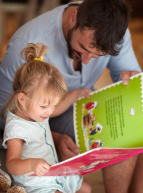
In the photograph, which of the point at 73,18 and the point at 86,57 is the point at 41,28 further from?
the point at 86,57

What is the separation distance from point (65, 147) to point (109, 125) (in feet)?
0.79

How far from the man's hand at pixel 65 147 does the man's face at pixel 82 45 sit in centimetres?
36

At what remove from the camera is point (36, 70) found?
3.87 ft

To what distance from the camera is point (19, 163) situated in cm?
107

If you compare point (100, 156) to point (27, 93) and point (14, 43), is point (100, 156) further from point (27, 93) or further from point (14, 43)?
point (14, 43)

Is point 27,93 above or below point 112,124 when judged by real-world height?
above

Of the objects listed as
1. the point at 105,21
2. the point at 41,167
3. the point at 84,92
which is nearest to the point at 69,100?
the point at 84,92

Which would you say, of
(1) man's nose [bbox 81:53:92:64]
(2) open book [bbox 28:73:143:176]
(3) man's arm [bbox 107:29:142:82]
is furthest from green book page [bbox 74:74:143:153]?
(3) man's arm [bbox 107:29:142:82]

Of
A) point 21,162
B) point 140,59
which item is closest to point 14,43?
point 21,162

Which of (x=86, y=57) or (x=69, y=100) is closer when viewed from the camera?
(x=86, y=57)

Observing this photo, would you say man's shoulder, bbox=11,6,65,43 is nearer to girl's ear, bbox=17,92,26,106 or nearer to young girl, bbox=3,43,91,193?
young girl, bbox=3,43,91,193

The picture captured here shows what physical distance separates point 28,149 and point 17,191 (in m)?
0.17

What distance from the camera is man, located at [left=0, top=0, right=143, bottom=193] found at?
1234mm

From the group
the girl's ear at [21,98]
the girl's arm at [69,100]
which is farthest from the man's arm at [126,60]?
the girl's ear at [21,98]
